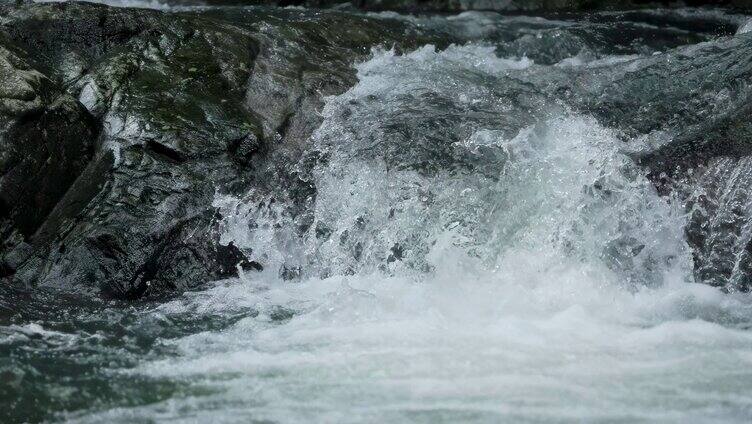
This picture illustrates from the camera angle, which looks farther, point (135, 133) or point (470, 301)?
point (135, 133)

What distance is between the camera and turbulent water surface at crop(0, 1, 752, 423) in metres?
3.56

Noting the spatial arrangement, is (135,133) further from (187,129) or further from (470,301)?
(470,301)

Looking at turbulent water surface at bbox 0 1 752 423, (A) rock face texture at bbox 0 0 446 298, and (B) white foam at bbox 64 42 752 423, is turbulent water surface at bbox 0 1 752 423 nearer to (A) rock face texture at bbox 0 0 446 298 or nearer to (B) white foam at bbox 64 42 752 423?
(B) white foam at bbox 64 42 752 423

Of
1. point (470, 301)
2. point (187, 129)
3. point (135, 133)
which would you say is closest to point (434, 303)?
point (470, 301)

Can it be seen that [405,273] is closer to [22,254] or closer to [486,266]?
→ [486,266]

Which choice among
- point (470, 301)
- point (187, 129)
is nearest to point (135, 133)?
point (187, 129)

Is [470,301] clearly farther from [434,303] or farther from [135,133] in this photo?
[135,133]

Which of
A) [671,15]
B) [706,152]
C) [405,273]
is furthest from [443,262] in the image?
[671,15]

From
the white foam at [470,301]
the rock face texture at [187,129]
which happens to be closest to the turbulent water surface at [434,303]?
the white foam at [470,301]

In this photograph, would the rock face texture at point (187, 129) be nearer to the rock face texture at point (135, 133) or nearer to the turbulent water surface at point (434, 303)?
the rock face texture at point (135, 133)

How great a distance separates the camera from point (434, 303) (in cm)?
457

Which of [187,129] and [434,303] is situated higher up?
[187,129]

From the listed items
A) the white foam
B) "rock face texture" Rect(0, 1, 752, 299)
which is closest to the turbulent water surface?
the white foam

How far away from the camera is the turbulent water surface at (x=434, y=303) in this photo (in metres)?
3.56
